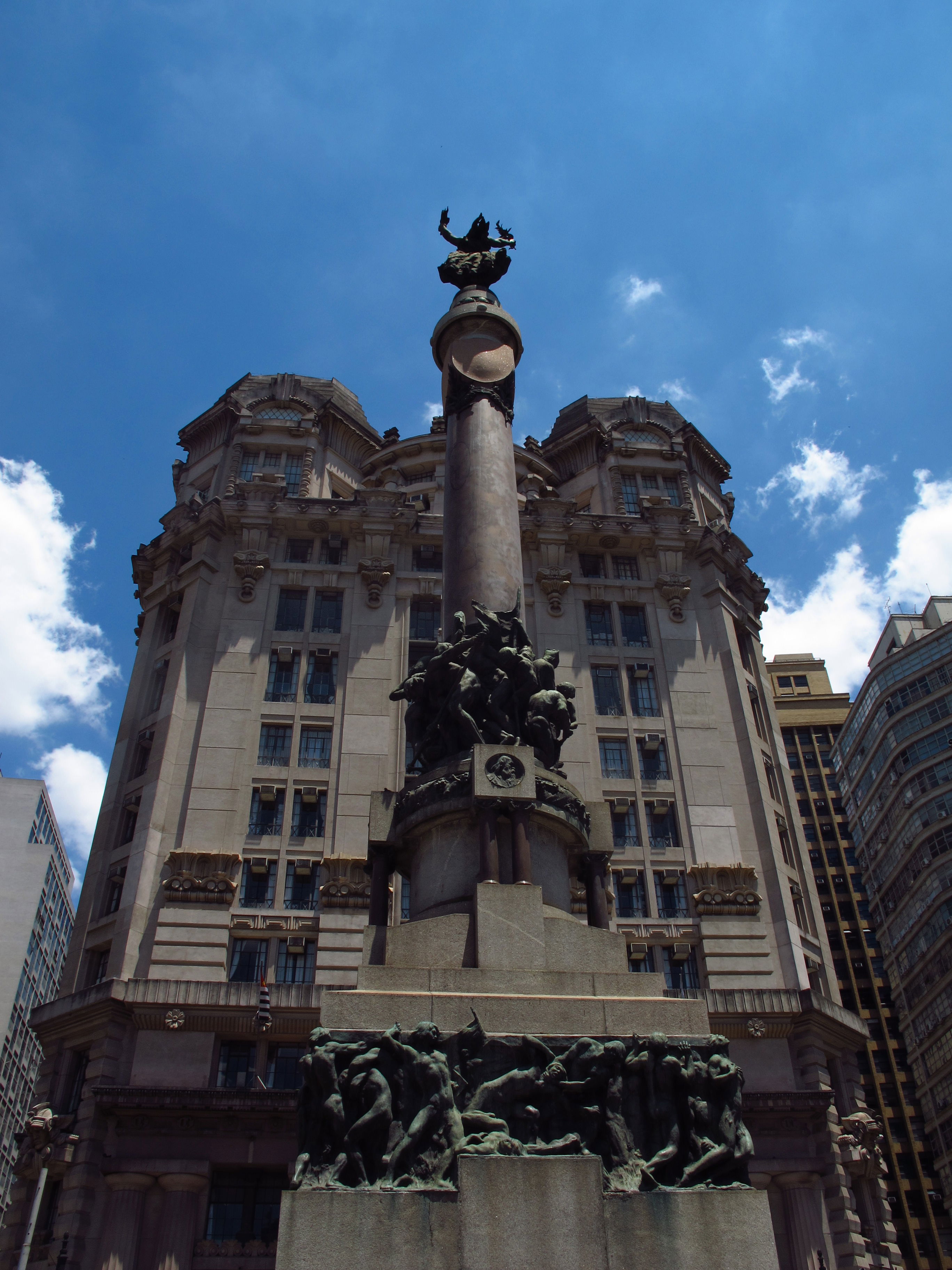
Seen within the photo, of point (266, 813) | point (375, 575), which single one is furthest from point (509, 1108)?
point (375, 575)

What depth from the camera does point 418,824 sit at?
14.2 m

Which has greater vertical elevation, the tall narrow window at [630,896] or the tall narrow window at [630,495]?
the tall narrow window at [630,495]

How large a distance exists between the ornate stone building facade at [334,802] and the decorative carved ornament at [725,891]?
0.52 feet

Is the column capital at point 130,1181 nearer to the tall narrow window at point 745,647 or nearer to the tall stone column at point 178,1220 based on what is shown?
A: the tall stone column at point 178,1220

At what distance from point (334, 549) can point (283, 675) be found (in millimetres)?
7627

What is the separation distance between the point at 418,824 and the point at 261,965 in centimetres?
2338

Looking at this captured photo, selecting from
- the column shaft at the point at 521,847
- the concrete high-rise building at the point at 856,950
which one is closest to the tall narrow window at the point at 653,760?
the column shaft at the point at 521,847

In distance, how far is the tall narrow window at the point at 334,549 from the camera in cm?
4725

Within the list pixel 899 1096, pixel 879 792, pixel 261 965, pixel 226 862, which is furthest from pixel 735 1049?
pixel 899 1096

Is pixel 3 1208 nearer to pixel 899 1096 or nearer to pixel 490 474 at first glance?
pixel 899 1096

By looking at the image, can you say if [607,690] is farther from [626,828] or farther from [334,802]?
[334,802]

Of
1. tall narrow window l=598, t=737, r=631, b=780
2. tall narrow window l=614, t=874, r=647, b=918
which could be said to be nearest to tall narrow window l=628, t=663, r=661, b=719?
tall narrow window l=598, t=737, r=631, b=780

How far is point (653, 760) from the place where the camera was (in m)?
42.2

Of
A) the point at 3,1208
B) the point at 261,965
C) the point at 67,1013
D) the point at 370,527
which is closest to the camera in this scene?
the point at 67,1013
